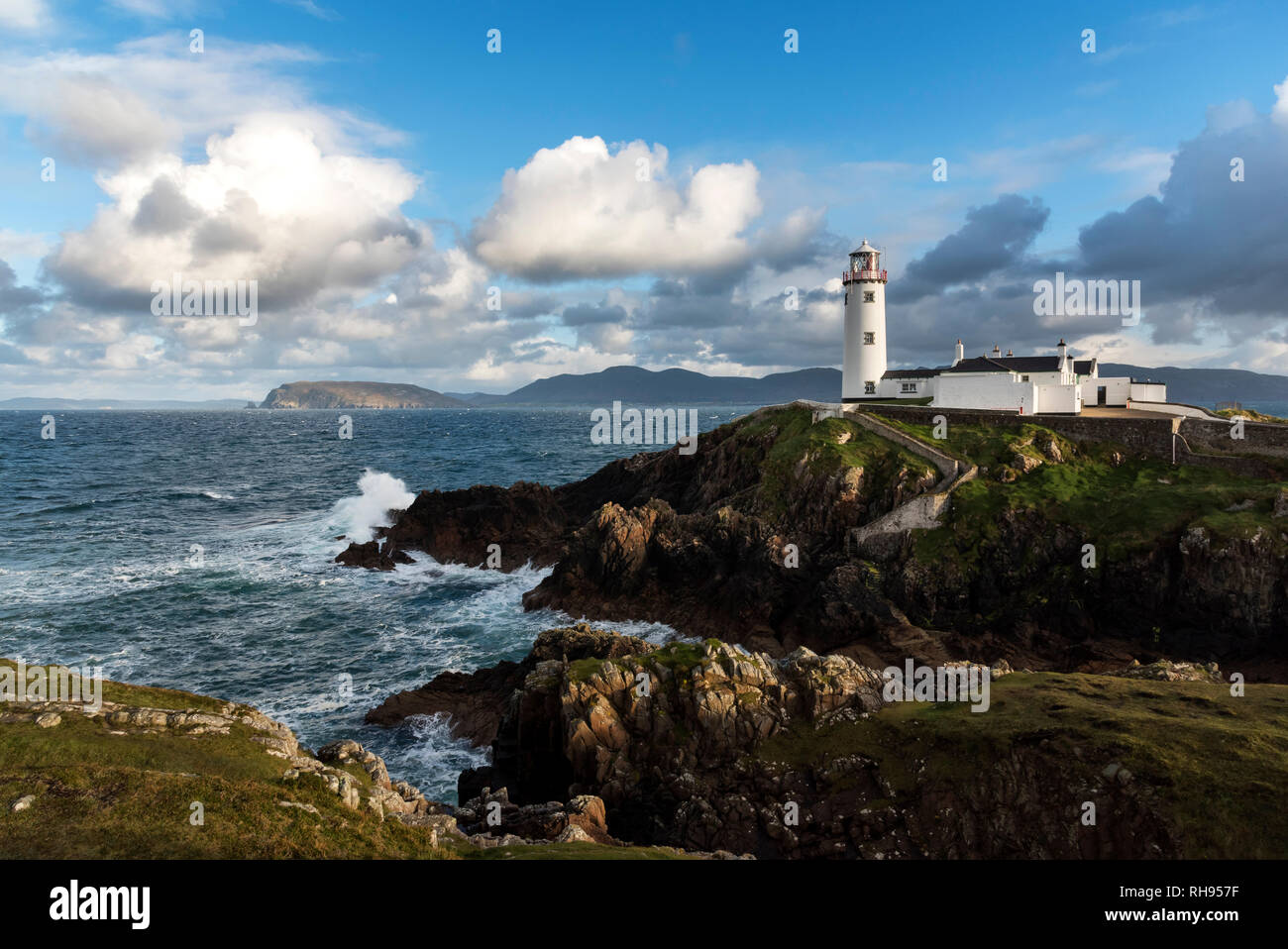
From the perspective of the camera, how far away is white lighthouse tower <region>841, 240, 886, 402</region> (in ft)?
194

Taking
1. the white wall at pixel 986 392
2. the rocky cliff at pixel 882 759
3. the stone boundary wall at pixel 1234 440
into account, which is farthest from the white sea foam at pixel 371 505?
the stone boundary wall at pixel 1234 440

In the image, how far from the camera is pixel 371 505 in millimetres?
→ 71500

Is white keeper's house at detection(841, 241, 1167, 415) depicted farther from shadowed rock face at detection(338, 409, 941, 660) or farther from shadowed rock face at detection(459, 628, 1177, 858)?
shadowed rock face at detection(459, 628, 1177, 858)

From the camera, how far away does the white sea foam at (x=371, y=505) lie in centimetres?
6269

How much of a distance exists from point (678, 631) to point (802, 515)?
1228 cm

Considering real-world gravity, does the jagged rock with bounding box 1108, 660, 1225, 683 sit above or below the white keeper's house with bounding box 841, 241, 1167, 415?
below

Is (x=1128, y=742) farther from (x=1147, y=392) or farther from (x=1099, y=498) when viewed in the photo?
(x=1147, y=392)

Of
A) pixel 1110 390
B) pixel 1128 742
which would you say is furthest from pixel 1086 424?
pixel 1128 742

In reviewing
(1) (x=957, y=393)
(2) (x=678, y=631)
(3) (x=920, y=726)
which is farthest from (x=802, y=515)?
(3) (x=920, y=726)

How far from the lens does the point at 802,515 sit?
143 ft

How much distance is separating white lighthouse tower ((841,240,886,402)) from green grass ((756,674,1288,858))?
40192 mm

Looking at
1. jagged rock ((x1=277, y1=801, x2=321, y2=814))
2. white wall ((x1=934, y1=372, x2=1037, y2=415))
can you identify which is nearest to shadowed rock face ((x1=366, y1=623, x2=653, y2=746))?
jagged rock ((x1=277, y1=801, x2=321, y2=814))
